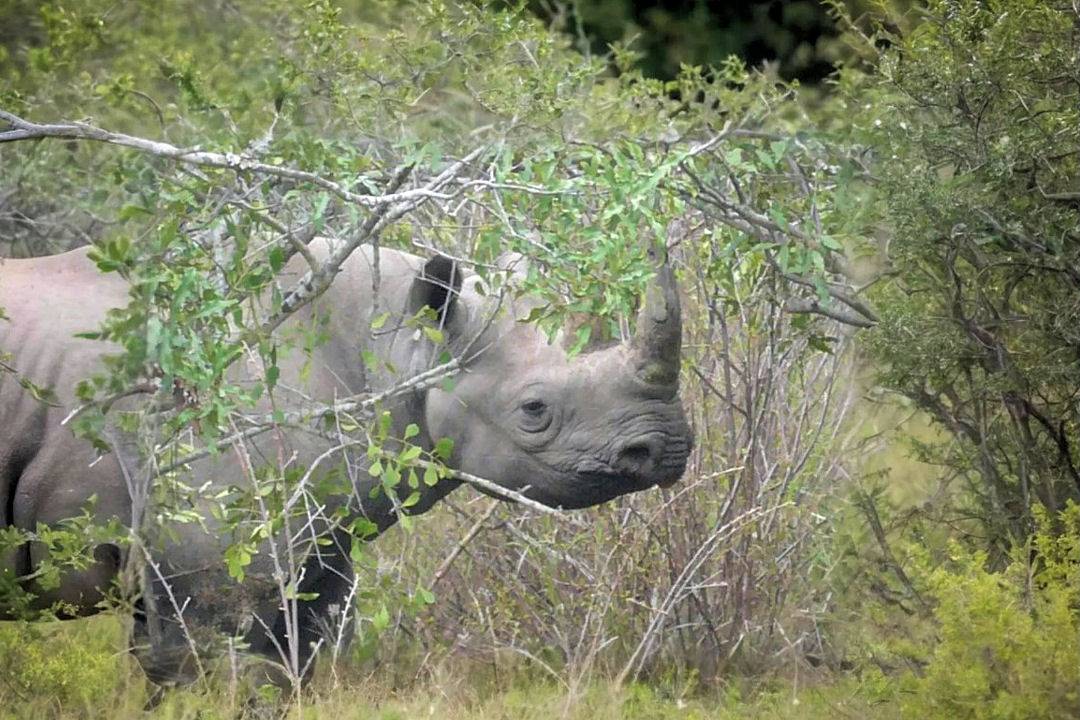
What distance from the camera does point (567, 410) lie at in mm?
5785

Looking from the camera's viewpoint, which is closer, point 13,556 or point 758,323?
point 13,556

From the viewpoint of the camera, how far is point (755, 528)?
22.1 ft

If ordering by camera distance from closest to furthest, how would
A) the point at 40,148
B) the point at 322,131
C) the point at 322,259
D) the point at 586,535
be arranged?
the point at 322,259, the point at 586,535, the point at 322,131, the point at 40,148

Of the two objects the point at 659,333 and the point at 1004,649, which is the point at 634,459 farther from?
the point at 1004,649

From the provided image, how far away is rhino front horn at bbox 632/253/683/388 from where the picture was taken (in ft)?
18.5

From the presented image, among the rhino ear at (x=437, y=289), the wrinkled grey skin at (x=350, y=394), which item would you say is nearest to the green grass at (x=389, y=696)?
the wrinkled grey skin at (x=350, y=394)

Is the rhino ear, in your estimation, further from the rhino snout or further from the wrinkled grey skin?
the rhino snout

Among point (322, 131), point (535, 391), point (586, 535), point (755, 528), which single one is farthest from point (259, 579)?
point (322, 131)

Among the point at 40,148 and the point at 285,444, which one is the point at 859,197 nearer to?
the point at 285,444

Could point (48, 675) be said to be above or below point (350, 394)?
below

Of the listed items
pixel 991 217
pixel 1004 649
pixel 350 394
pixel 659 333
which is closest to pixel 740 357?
pixel 659 333

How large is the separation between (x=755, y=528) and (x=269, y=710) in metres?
1.95

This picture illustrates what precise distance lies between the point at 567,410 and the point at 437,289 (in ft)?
1.73

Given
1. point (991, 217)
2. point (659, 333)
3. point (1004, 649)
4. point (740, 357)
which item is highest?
point (991, 217)
